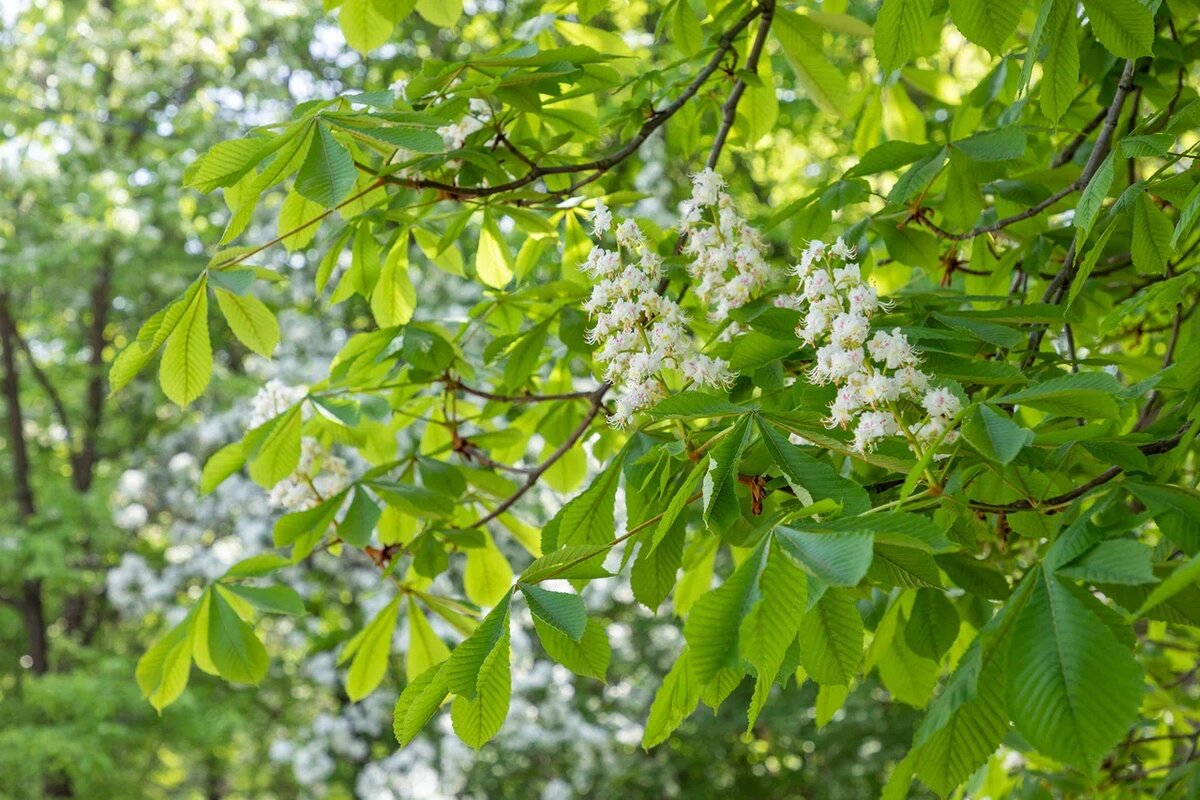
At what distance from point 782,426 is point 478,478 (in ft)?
3.15

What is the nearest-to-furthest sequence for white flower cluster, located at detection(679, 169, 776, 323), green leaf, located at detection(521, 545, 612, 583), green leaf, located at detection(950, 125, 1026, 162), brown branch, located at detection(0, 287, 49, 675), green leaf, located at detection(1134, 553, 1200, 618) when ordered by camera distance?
green leaf, located at detection(1134, 553, 1200, 618), green leaf, located at detection(521, 545, 612, 583), white flower cluster, located at detection(679, 169, 776, 323), green leaf, located at detection(950, 125, 1026, 162), brown branch, located at detection(0, 287, 49, 675)

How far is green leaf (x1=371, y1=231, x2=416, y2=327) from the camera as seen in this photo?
204 cm

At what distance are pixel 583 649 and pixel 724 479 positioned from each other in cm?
22

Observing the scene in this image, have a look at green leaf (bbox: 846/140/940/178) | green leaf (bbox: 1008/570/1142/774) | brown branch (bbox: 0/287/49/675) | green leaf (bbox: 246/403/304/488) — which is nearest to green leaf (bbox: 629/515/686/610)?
green leaf (bbox: 1008/570/1142/774)

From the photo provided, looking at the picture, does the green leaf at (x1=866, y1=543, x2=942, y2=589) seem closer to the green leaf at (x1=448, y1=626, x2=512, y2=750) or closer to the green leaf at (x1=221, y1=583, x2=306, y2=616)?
the green leaf at (x1=448, y1=626, x2=512, y2=750)

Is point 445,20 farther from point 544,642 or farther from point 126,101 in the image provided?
point 126,101

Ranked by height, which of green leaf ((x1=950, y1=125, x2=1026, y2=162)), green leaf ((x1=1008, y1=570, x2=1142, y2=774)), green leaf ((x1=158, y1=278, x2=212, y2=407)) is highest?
green leaf ((x1=158, y1=278, x2=212, y2=407))

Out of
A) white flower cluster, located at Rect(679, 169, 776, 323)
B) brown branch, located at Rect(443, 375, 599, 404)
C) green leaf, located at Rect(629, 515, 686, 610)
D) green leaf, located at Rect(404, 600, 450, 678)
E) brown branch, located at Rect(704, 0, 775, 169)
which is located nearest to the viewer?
green leaf, located at Rect(629, 515, 686, 610)

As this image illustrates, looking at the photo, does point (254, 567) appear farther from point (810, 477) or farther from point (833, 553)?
point (833, 553)

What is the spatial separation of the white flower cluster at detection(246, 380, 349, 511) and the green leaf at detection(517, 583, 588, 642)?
1055 mm

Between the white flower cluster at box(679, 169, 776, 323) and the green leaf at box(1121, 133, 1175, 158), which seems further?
the white flower cluster at box(679, 169, 776, 323)

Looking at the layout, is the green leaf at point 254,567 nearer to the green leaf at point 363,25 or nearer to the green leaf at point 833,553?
the green leaf at point 363,25

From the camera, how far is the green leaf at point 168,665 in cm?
190

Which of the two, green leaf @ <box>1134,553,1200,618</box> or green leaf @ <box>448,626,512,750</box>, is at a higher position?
green leaf @ <box>448,626,512,750</box>
